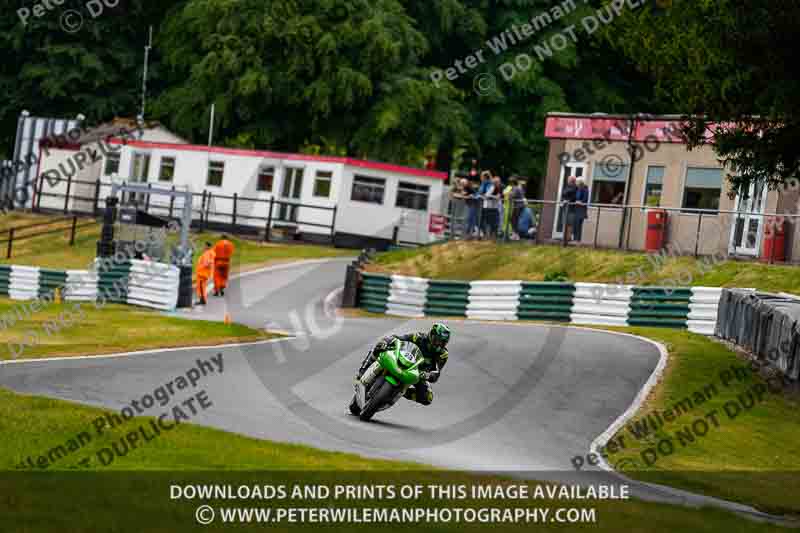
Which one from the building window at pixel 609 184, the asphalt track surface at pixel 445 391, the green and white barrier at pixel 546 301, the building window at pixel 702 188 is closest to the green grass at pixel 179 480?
the asphalt track surface at pixel 445 391

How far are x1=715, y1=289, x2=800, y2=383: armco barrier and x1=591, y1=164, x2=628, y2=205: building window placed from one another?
28.1 feet

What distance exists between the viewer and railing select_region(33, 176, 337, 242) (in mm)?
45250

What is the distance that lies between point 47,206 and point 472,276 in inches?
975

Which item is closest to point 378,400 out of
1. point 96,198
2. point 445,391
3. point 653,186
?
point 445,391

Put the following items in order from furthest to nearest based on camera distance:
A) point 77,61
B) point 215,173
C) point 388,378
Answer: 1. point 77,61
2. point 215,173
3. point 388,378

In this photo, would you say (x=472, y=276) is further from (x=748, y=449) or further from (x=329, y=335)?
(x=748, y=449)

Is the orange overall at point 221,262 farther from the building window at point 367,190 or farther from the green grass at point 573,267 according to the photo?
the building window at point 367,190

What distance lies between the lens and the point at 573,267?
31.2m

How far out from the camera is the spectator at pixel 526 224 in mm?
33000

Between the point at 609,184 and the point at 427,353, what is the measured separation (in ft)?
63.7

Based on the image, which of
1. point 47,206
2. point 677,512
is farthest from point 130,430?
point 47,206

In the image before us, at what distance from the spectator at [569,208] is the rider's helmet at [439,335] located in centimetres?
1716

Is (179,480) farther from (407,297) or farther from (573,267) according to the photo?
(573,267)

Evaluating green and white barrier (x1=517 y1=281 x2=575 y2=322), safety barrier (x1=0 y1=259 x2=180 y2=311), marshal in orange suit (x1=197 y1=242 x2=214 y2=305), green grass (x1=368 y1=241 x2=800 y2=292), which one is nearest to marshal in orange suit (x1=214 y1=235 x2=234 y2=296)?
marshal in orange suit (x1=197 y1=242 x2=214 y2=305)
